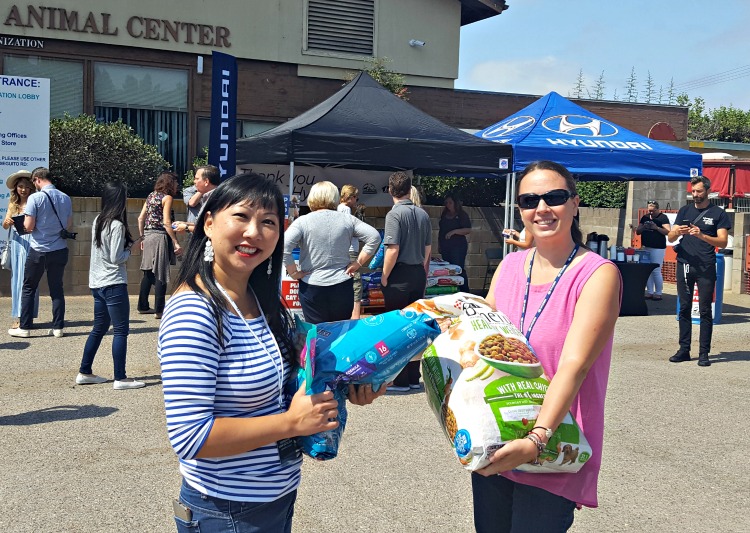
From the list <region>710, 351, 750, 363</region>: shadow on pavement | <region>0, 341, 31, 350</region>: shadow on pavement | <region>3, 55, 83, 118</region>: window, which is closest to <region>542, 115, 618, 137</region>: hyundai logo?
<region>710, 351, 750, 363</region>: shadow on pavement

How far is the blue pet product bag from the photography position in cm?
218

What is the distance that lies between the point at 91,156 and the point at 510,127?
267 inches

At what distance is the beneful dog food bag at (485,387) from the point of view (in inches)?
92.4

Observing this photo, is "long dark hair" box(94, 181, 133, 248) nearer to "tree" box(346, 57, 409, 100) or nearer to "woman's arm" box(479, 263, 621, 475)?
"woman's arm" box(479, 263, 621, 475)

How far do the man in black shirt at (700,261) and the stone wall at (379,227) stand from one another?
18.3 ft

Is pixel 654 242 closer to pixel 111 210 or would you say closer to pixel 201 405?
pixel 111 210

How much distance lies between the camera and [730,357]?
30.5ft

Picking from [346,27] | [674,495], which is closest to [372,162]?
[674,495]

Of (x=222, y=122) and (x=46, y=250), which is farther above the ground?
(x=222, y=122)

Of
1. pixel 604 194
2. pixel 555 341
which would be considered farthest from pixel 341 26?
pixel 555 341

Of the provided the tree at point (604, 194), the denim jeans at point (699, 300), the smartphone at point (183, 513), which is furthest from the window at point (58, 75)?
the smartphone at point (183, 513)

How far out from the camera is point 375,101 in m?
11.5

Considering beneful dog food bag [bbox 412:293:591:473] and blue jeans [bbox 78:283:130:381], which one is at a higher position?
beneful dog food bag [bbox 412:293:591:473]

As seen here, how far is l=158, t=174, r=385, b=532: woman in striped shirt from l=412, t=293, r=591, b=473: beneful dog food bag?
261 millimetres
